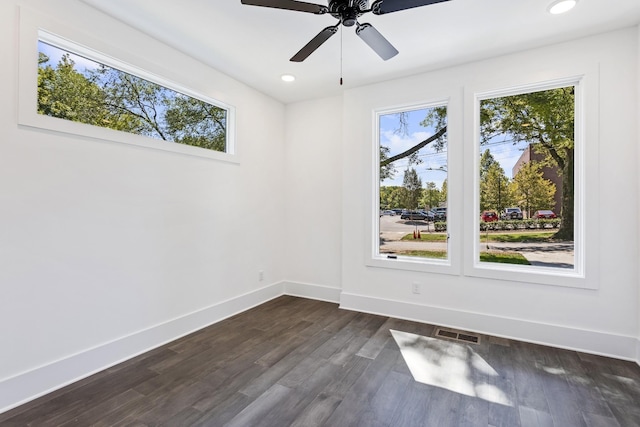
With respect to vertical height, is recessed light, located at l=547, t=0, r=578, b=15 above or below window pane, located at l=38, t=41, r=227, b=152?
above

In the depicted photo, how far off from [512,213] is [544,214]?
0.27 metres

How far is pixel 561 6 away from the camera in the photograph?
226 centimetres

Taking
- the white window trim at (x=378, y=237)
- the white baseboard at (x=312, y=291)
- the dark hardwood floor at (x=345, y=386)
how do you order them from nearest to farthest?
1. the dark hardwood floor at (x=345, y=386)
2. the white window trim at (x=378, y=237)
3. the white baseboard at (x=312, y=291)

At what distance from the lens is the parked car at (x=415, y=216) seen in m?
3.62

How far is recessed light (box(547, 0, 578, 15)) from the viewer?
7.24 feet

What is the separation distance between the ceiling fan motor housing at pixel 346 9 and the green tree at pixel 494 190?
87.6 inches

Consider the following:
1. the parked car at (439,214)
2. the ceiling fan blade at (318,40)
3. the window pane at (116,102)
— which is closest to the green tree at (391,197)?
the parked car at (439,214)

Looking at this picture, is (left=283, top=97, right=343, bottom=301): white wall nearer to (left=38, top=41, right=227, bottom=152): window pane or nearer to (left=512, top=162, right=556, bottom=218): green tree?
(left=38, top=41, right=227, bottom=152): window pane

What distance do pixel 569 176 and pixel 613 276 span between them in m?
0.96

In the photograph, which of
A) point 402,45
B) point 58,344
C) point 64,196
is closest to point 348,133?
point 402,45

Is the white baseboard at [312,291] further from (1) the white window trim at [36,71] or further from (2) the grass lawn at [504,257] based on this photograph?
(1) the white window trim at [36,71]

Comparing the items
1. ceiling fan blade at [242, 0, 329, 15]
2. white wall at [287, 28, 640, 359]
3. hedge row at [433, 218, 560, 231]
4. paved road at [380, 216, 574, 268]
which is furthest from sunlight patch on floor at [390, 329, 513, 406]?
ceiling fan blade at [242, 0, 329, 15]

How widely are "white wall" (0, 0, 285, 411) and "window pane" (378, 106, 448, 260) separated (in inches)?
70.4

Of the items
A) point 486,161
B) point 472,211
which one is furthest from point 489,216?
point 486,161
